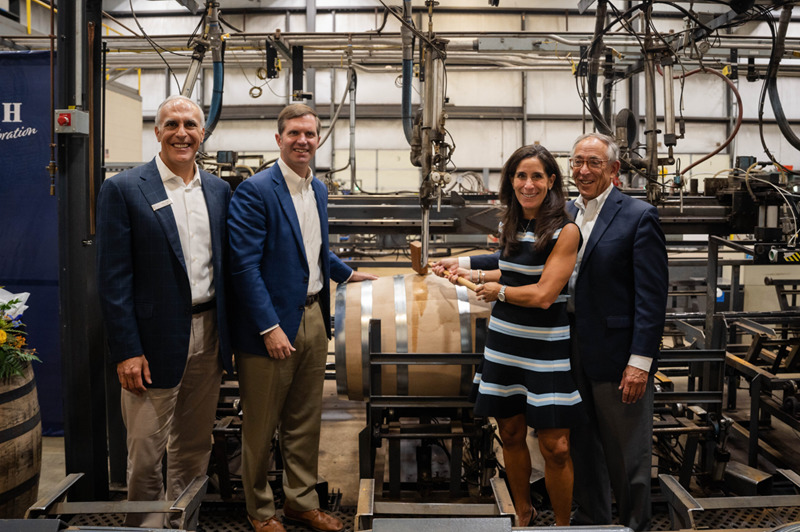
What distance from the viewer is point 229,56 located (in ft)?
17.7

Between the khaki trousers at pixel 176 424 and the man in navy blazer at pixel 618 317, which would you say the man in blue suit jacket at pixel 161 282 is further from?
the man in navy blazer at pixel 618 317

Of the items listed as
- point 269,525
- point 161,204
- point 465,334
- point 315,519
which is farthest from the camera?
point 465,334

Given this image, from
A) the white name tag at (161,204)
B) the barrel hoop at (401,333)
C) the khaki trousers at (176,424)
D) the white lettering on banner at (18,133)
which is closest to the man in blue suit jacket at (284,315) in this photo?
the khaki trousers at (176,424)

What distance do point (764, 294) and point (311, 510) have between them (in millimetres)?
5961

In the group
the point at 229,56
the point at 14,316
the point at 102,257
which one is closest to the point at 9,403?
the point at 14,316

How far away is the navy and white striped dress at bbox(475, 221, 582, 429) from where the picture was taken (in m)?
2.01

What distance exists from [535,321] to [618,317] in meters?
0.28

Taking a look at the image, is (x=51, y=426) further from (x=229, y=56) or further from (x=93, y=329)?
(x=229, y=56)

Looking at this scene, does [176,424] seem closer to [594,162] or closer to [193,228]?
[193,228]

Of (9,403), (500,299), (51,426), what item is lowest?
(51,426)

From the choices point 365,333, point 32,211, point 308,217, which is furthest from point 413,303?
point 32,211

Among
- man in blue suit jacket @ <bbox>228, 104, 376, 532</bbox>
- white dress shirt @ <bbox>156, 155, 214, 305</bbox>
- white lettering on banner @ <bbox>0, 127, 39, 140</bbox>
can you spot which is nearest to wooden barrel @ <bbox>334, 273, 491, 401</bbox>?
man in blue suit jacket @ <bbox>228, 104, 376, 532</bbox>

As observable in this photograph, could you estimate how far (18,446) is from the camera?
2.28 m

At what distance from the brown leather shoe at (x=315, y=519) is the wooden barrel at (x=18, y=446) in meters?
1.02
